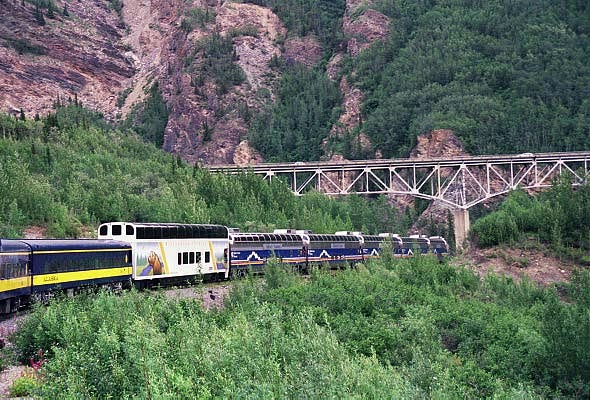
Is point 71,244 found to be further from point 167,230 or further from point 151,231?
point 167,230

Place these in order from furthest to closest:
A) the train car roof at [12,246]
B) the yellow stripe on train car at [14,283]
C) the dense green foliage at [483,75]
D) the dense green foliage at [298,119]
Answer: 1. the dense green foliage at [298,119]
2. the dense green foliage at [483,75]
3. the train car roof at [12,246]
4. the yellow stripe on train car at [14,283]

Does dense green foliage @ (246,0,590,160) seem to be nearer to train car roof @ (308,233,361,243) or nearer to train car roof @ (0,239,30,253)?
train car roof @ (308,233,361,243)

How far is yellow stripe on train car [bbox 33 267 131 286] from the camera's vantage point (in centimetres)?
2797

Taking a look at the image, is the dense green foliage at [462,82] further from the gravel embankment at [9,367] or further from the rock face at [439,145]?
the gravel embankment at [9,367]

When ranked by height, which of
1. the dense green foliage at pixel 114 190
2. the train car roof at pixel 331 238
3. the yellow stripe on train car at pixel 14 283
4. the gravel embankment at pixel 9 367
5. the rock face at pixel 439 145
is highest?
the rock face at pixel 439 145

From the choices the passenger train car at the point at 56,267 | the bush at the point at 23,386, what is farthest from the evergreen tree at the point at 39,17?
the bush at the point at 23,386

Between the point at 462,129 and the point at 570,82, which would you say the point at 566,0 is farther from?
the point at 462,129

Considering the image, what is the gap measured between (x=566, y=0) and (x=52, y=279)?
12945cm

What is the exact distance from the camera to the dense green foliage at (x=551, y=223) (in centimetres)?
5322

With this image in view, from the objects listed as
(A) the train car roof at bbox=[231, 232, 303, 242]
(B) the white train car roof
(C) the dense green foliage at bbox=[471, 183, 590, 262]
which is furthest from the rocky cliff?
(B) the white train car roof

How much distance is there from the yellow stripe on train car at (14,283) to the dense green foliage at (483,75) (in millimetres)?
83449

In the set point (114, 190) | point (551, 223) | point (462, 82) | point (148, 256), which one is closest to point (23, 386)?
point (148, 256)

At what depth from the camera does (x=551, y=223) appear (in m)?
54.2

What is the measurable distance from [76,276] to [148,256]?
629 cm
